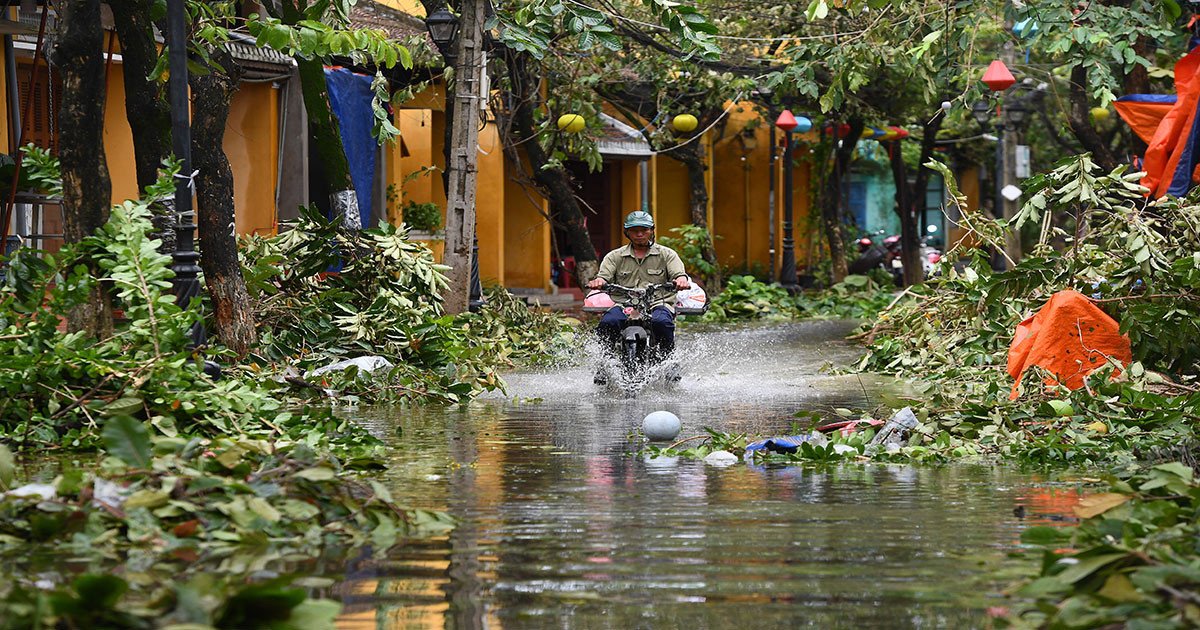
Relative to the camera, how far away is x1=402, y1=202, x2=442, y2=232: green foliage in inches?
984

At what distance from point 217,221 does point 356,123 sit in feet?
25.1

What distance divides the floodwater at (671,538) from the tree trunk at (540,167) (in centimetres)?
1200

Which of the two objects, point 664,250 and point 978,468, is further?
point 664,250

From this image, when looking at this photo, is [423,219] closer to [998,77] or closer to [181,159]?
[998,77]

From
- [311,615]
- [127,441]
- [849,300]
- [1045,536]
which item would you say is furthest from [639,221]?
[849,300]

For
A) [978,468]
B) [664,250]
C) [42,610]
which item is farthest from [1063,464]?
[664,250]

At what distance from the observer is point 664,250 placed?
52.2 ft

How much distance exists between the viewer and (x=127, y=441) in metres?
6.32

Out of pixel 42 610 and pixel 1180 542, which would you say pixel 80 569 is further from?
pixel 1180 542

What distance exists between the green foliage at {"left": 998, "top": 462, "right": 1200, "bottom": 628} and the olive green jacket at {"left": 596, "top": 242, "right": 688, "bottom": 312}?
9689 mm

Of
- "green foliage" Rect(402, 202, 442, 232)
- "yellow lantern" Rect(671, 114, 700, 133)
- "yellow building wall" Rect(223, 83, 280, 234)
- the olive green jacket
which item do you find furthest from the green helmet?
"yellow lantern" Rect(671, 114, 700, 133)

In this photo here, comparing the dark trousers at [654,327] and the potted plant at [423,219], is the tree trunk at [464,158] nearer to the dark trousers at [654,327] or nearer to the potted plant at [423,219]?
the dark trousers at [654,327]

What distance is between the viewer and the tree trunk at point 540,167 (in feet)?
75.6

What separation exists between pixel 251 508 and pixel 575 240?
64.8ft
